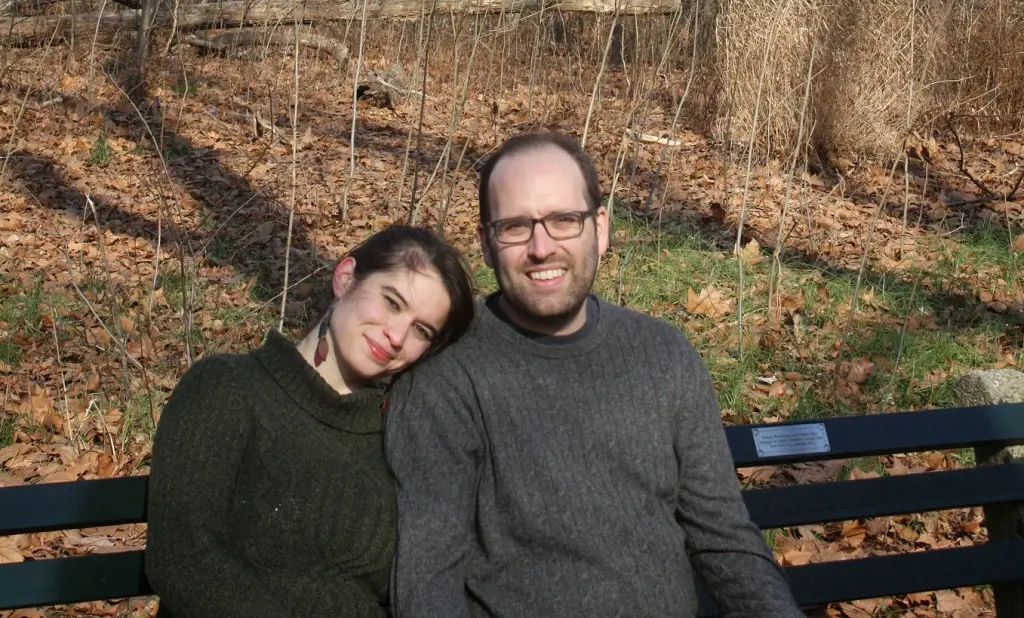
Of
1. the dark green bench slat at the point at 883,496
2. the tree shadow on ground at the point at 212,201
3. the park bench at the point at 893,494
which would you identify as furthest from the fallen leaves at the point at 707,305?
the dark green bench slat at the point at 883,496

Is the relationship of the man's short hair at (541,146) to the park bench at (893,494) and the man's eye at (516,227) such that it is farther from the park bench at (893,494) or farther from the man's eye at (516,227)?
the park bench at (893,494)

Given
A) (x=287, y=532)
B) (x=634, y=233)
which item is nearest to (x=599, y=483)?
(x=287, y=532)

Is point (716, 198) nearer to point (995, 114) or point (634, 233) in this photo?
point (634, 233)

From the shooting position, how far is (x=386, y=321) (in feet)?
7.64

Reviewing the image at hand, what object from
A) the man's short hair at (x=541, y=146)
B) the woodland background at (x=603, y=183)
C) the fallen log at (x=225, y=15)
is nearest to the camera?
the man's short hair at (x=541, y=146)

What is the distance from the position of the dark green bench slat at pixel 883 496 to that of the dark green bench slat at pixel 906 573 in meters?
0.13

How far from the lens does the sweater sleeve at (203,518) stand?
6.90ft

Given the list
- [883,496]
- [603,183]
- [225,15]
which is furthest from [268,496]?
[225,15]

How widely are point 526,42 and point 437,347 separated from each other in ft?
31.7

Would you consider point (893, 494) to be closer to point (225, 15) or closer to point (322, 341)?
point (322, 341)

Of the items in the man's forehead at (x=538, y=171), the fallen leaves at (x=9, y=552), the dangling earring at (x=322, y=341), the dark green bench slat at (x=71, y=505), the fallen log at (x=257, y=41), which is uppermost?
the fallen log at (x=257, y=41)

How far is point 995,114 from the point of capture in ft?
32.1

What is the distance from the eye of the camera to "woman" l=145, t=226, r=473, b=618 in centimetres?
213

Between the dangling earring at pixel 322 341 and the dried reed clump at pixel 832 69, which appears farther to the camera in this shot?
the dried reed clump at pixel 832 69
